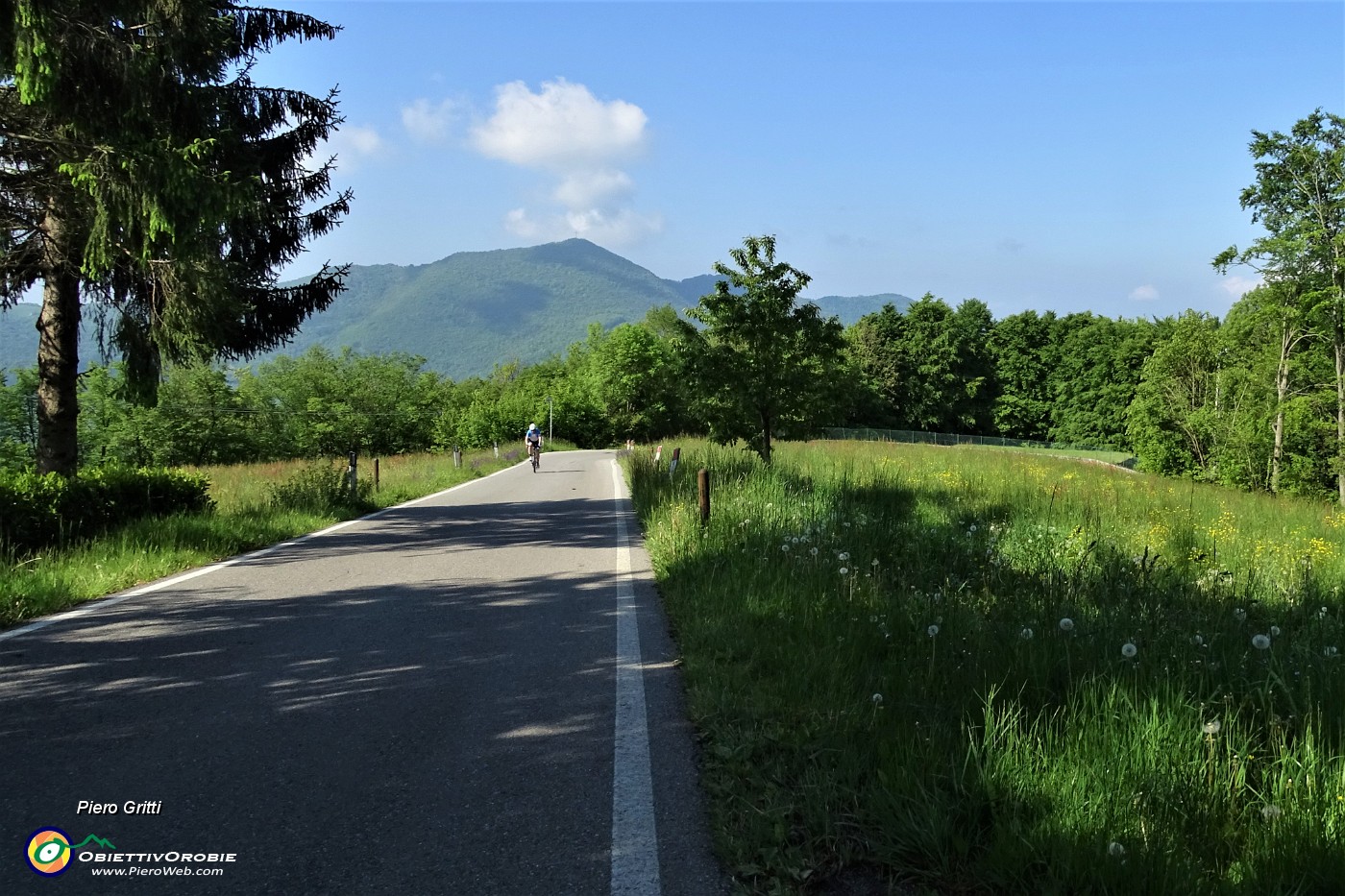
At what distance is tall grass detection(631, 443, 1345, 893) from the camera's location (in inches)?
104

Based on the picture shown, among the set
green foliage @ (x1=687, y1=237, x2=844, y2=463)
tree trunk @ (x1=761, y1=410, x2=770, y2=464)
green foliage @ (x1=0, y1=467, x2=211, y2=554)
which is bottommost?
green foliage @ (x1=0, y1=467, x2=211, y2=554)

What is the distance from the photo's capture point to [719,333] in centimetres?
1562

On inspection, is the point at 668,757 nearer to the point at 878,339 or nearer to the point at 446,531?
the point at 446,531

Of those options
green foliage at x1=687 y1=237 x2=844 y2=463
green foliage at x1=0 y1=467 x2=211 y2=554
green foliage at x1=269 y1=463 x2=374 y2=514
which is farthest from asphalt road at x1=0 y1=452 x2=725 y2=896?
green foliage at x1=687 y1=237 x2=844 y2=463

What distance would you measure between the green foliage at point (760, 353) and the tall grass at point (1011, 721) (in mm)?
7829

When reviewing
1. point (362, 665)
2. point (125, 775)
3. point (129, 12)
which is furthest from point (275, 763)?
point (129, 12)

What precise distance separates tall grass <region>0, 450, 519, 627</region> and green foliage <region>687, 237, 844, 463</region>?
283 inches

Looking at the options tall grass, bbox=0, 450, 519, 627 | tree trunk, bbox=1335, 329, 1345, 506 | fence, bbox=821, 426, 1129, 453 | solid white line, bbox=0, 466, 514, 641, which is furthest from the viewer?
fence, bbox=821, 426, 1129, 453

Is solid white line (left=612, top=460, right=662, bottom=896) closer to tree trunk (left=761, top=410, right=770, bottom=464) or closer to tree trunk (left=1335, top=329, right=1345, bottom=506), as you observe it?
tree trunk (left=761, top=410, right=770, bottom=464)

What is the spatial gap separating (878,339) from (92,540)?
74.1m

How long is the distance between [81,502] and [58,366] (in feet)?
8.63

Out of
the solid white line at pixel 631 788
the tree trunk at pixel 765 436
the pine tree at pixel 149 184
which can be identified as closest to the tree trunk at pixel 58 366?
the pine tree at pixel 149 184

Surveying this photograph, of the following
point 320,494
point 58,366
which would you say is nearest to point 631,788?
point 58,366

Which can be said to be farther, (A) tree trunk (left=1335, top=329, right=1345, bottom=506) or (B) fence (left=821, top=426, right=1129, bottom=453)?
(B) fence (left=821, top=426, right=1129, bottom=453)
